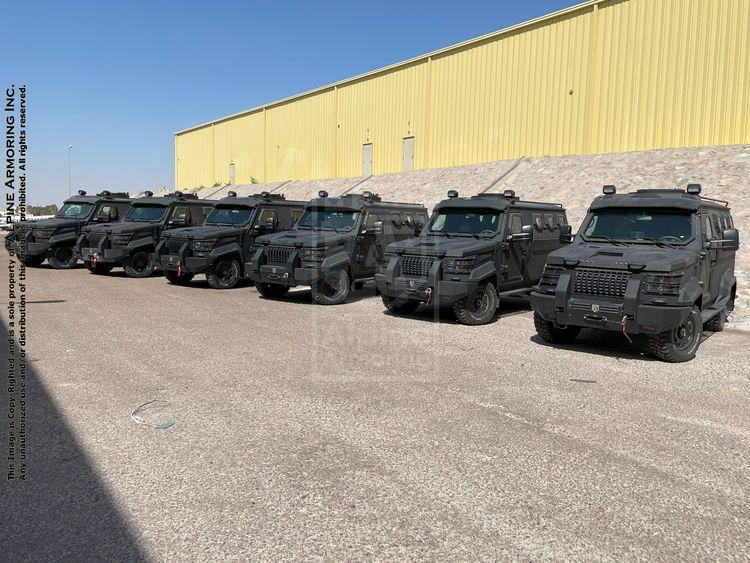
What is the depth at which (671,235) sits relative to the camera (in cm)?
818

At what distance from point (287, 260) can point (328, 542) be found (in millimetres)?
8991

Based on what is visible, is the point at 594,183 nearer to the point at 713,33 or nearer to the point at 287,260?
the point at 713,33

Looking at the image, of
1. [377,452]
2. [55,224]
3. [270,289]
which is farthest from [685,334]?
[55,224]

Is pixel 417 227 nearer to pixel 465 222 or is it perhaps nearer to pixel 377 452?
pixel 465 222

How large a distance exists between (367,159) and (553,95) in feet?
37.1

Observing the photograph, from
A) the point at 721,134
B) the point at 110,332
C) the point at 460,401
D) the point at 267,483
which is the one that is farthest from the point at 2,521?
the point at 721,134

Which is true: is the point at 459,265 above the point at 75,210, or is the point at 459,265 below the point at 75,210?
below

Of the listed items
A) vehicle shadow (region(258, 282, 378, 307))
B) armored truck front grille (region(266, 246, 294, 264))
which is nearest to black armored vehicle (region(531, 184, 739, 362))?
vehicle shadow (region(258, 282, 378, 307))

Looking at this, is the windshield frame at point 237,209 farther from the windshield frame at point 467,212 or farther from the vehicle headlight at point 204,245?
the windshield frame at point 467,212

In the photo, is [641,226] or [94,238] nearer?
[641,226]

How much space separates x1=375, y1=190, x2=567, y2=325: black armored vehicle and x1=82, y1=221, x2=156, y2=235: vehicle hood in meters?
8.59

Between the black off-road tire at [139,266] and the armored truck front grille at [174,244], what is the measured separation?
7.60 ft

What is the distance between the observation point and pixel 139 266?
16.6 metres

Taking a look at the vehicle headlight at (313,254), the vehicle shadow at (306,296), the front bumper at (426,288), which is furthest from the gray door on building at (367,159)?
the front bumper at (426,288)
